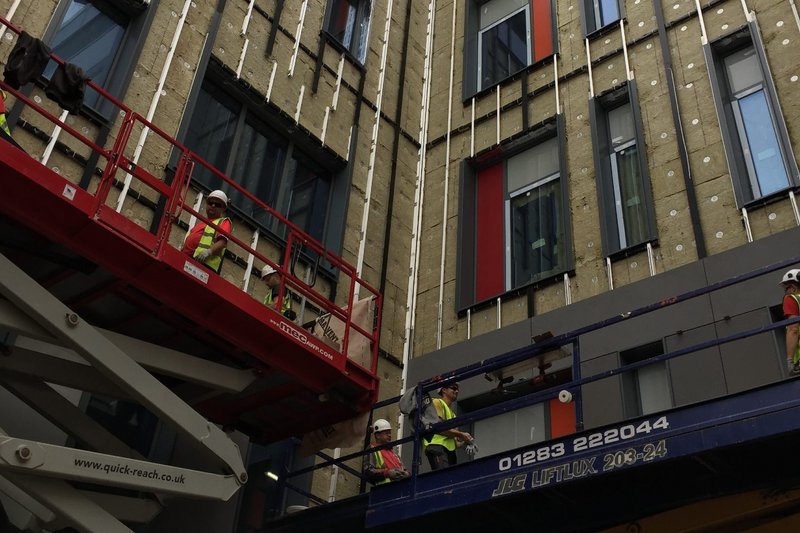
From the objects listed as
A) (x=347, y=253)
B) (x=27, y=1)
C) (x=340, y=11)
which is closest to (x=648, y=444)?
(x=347, y=253)

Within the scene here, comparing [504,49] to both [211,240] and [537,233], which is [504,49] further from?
[211,240]

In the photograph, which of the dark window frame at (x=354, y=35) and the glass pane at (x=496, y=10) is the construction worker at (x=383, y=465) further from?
the glass pane at (x=496, y=10)

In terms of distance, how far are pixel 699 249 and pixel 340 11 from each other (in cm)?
872

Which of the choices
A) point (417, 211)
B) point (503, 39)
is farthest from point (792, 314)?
point (503, 39)

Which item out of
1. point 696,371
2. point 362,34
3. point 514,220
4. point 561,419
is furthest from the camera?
point 362,34

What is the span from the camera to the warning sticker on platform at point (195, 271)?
8570 millimetres

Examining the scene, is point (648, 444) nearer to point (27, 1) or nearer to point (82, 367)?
point (82, 367)

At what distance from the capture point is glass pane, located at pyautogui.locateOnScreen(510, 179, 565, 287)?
13.6 meters

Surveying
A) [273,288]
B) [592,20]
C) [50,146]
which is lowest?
[273,288]

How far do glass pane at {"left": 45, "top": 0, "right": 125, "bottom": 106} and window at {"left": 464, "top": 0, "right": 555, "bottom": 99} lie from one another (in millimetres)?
7001

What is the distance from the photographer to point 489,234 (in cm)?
1488

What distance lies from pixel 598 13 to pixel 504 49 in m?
2.12

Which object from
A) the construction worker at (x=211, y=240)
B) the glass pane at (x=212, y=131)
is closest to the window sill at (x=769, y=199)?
the construction worker at (x=211, y=240)

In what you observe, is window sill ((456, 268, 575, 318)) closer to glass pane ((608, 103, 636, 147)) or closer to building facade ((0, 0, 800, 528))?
building facade ((0, 0, 800, 528))
